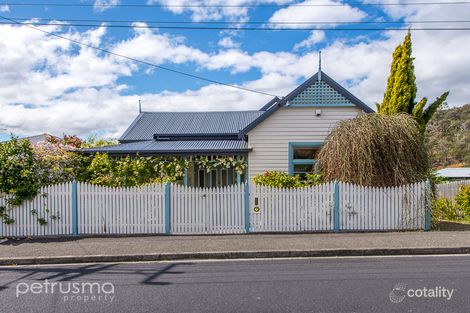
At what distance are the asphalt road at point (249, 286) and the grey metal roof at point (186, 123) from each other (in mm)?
10409

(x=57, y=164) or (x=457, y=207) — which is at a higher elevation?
(x=57, y=164)

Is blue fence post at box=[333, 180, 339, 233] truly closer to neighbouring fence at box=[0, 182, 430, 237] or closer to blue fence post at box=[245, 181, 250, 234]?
neighbouring fence at box=[0, 182, 430, 237]

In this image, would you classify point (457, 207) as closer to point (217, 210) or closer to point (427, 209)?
point (427, 209)

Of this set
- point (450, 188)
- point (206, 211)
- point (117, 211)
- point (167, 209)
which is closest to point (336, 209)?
point (206, 211)

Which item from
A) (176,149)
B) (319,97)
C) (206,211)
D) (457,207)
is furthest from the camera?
(319,97)

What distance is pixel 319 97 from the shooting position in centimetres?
1461

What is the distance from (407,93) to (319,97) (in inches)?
118

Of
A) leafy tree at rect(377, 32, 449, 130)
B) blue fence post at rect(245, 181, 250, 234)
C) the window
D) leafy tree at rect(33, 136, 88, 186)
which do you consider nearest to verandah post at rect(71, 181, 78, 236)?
leafy tree at rect(33, 136, 88, 186)

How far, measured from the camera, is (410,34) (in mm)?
14266

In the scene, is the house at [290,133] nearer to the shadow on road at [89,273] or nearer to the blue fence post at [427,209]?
the blue fence post at [427,209]

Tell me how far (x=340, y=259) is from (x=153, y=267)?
147 inches

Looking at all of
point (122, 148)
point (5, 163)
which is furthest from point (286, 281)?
point (122, 148)

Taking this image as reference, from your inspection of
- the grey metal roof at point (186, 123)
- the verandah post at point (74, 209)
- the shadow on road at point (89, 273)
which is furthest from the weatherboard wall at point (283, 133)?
the shadow on road at point (89, 273)

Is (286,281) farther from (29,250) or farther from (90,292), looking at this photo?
(29,250)
